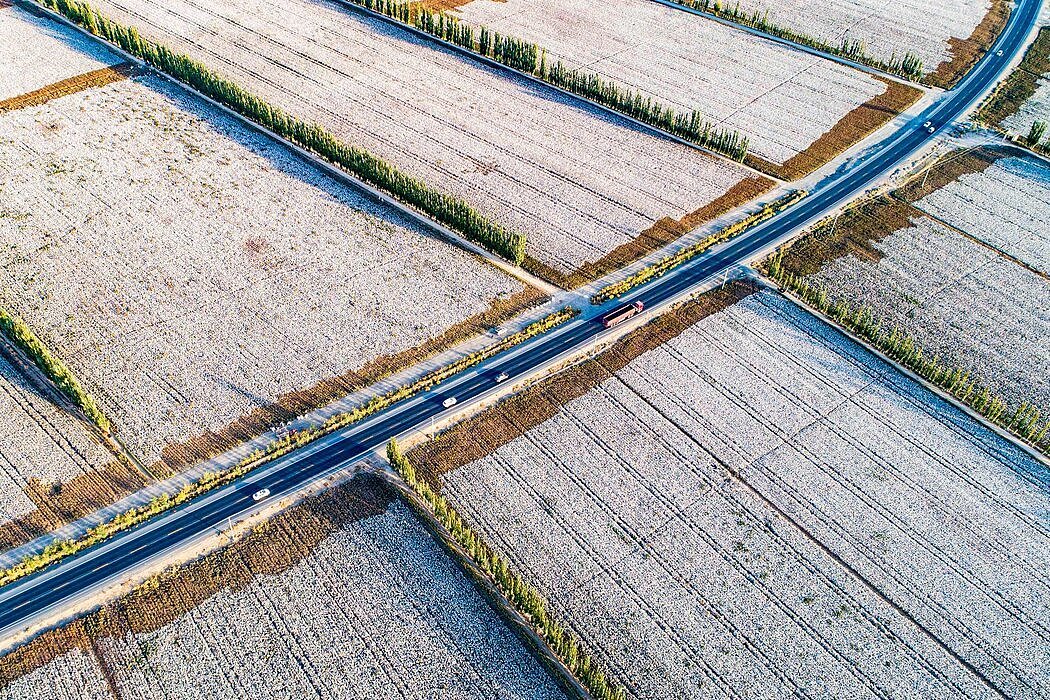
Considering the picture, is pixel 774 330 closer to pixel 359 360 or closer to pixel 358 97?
pixel 359 360

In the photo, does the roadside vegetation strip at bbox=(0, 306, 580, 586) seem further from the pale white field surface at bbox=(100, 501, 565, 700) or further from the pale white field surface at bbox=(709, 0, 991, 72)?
the pale white field surface at bbox=(709, 0, 991, 72)

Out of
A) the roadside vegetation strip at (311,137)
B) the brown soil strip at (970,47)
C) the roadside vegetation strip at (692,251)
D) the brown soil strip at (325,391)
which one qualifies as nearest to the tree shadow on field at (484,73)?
the roadside vegetation strip at (311,137)

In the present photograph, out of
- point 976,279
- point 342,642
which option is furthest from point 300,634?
point 976,279

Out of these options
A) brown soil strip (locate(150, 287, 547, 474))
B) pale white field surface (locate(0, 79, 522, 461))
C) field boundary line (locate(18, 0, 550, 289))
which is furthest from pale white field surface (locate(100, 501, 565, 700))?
field boundary line (locate(18, 0, 550, 289))

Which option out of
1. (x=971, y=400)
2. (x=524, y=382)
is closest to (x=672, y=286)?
(x=524, y=382)

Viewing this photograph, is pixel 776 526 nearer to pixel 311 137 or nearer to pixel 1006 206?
pixel 1006 206
